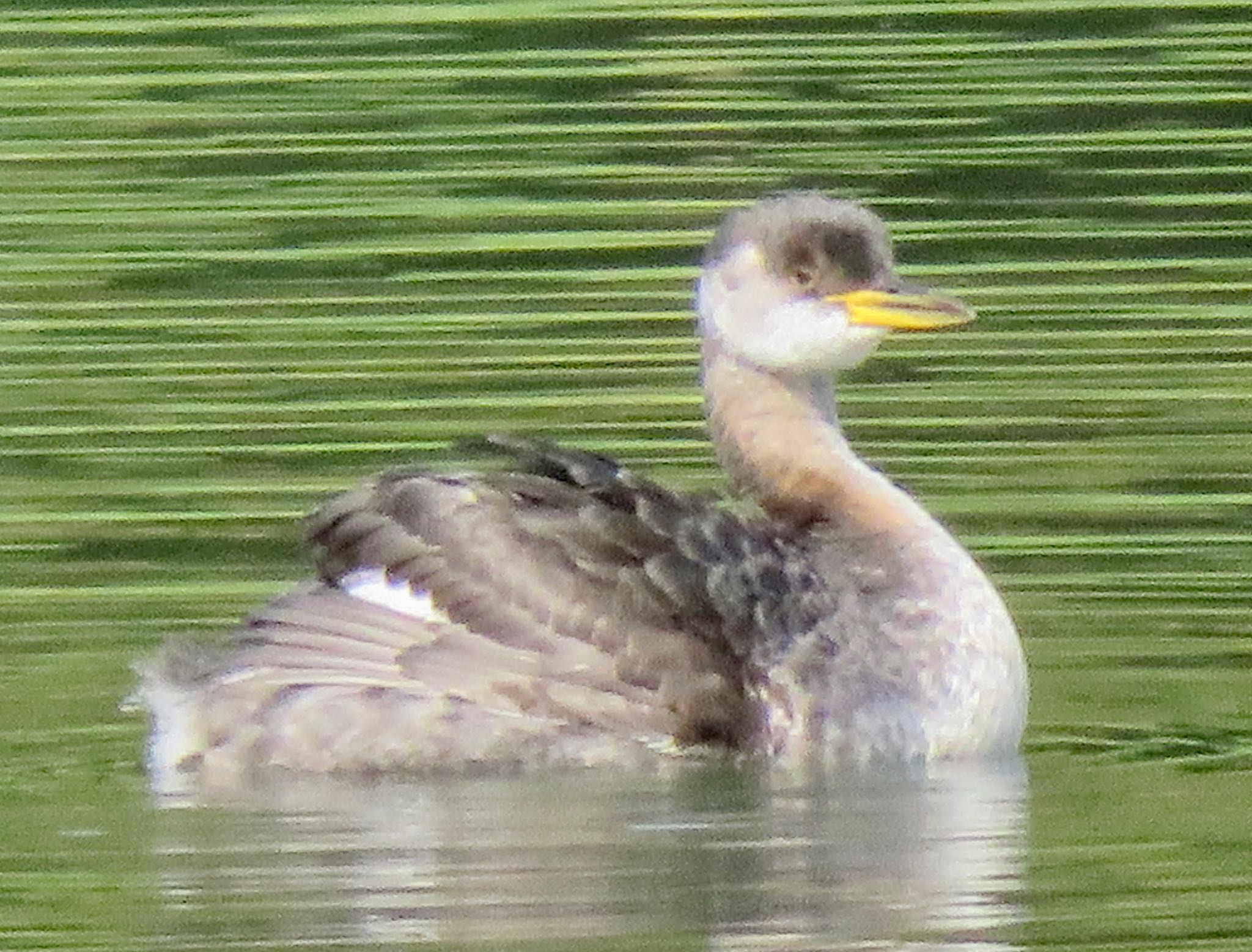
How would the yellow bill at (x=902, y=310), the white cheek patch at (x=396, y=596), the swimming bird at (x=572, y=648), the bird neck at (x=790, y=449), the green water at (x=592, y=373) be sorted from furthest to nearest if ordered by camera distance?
1. the bird neck at (x=790, y=449)
2. the yellow bill at (x=902, y=310)
3. the white cheek patch at (x=396, y=596)
4. the swimming bird at (x=572, y=648)
5. the green water at (x=592, y=373)

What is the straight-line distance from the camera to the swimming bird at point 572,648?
11305 mm

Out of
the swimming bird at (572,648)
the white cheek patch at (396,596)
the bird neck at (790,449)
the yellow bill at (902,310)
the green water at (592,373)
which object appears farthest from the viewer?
the bird neck at (790,449)

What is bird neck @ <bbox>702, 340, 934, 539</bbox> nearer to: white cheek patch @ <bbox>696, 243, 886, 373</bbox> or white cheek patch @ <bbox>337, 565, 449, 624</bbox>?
white cheek patch @ <bbox>696, 243, 886, 373</bbox>

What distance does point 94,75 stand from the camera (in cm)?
1917

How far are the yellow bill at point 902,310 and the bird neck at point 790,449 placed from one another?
30 cm

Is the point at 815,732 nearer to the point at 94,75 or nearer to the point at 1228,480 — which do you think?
the point at 1228,480

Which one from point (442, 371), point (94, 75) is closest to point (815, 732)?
point (442, 371)

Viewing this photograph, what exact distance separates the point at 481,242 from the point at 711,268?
3937 millimetres

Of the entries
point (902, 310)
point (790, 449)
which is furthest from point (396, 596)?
point (902, 310)

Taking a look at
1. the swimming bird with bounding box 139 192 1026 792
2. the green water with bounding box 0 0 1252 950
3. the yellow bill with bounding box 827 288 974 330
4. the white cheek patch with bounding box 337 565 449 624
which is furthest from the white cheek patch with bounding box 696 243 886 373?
the white cheek patch with bounding box 337 565 449 624

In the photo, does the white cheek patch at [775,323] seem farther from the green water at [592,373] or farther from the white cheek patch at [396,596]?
the white cheek patch at [396,596]

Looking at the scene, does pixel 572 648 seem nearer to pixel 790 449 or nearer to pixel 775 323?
pixel 790 449

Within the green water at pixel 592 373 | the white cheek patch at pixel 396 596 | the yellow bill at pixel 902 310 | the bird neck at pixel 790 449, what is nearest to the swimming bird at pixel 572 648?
the white cheek patch at pixel 396 596

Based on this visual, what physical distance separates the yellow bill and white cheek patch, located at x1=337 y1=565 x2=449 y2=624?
1.41 m
